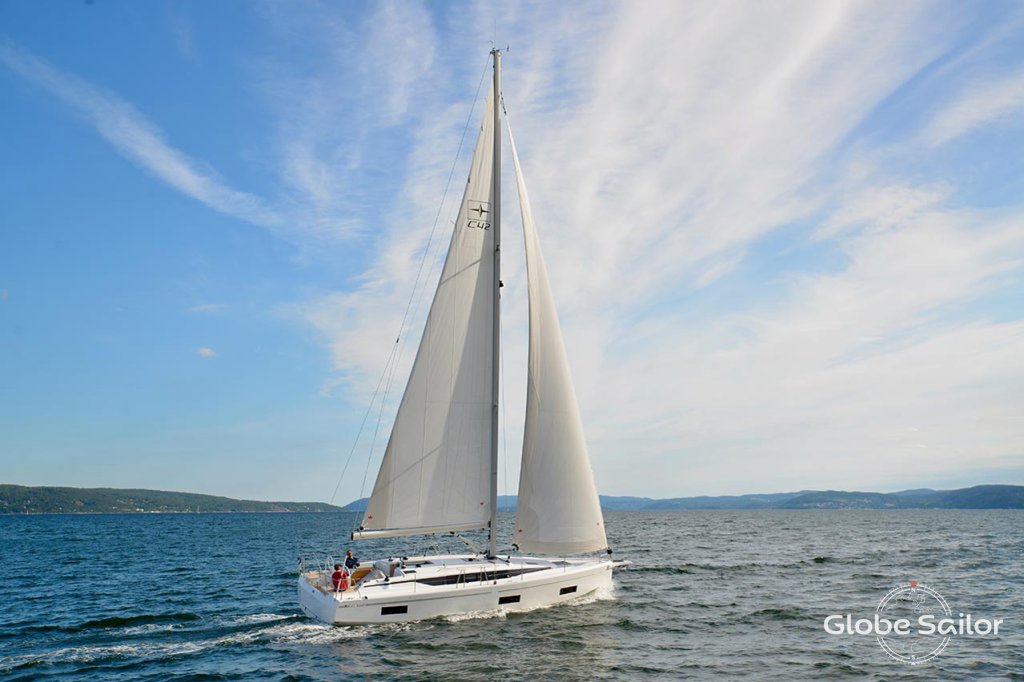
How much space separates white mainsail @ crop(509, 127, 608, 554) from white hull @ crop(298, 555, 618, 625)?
0.99 meters

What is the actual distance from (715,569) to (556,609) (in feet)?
56.3

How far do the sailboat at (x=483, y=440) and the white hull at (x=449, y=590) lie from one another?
78 mm

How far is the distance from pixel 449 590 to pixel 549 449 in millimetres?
5631

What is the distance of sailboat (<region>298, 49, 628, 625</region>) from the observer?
20766mm

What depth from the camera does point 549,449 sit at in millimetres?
21812

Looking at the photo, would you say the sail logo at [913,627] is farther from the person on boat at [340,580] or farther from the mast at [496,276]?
the person on boat at [340,580]

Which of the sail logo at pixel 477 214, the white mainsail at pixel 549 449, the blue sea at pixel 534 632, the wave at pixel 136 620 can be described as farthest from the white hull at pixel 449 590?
the sail logo at pixel 477 214

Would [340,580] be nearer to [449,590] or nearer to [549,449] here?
[449,590]

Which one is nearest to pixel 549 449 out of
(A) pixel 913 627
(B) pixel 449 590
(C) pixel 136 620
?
(B) pixel 449 590

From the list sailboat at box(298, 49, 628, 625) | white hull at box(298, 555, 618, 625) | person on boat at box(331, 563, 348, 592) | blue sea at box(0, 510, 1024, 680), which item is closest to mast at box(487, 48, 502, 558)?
sailboat at box(298, 49, 628, 625)

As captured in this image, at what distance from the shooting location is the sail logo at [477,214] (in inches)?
862

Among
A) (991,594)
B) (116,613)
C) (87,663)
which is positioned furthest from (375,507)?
(991,594)

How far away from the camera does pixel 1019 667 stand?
16.2 m

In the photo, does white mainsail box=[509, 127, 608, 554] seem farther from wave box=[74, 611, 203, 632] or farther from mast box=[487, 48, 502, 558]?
wave box=[74, 611, 203, 632]
